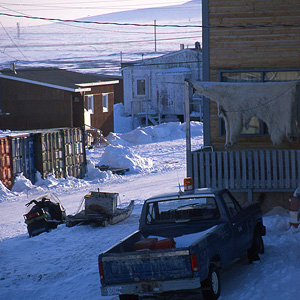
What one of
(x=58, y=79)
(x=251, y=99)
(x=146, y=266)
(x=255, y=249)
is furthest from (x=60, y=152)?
(x=146, y=266)

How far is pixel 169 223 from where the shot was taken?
992 centimetres

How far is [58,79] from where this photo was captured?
3759 centimetres

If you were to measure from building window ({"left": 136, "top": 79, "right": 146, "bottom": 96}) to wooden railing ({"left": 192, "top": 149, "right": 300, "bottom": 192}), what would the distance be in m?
33.5

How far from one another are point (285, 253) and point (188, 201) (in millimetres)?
2087

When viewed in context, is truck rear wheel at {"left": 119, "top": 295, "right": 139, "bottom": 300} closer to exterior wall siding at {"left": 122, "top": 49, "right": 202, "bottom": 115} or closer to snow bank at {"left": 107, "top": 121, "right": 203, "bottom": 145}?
snow bank at {"left": 107, "top": 121, "right": 203, "bottom": 145}

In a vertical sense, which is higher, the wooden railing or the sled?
the wooden railing

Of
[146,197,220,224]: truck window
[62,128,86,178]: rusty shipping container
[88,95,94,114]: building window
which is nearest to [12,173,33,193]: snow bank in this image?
[62,128,86,178]: rusty shipping container

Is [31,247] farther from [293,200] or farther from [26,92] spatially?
[26,92]

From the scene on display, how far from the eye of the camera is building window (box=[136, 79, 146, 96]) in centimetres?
4800

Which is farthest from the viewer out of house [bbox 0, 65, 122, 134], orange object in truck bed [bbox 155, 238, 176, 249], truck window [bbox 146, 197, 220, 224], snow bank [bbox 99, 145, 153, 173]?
house [bbox 0, 65, 122, 134]

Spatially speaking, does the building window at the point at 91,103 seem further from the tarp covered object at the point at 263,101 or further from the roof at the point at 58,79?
the tarp covered object at the point at 263,101

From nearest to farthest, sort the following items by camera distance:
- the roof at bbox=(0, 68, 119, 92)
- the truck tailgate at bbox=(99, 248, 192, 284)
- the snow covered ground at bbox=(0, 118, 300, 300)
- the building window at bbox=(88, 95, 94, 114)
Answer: the truck tailgate at bbox=(99, 248, 192, 284), the snow covered ground at bbox=(0, 118, 300, 300), the roof at bbox=(0, 68, 119, 92), the building window at bbox=(88, 95, 94, 114)

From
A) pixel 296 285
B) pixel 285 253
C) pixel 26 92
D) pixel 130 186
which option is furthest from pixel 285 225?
pixel 26 92

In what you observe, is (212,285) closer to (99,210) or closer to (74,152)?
(99,210)
